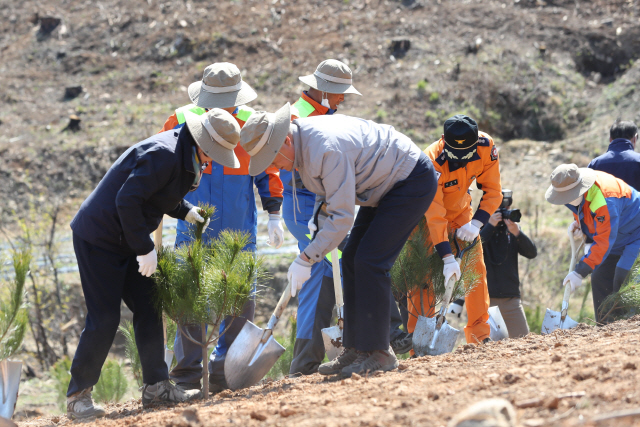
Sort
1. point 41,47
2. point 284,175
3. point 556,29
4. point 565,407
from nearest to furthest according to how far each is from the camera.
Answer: point 565,407 → point 284,175 → point 556,29 → point 41,47

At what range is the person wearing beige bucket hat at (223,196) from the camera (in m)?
3.69

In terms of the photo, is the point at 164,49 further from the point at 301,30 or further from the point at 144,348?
the point at 144,348

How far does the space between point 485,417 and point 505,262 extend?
10.6 feet

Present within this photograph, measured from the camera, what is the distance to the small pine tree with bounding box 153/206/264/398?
3205mm

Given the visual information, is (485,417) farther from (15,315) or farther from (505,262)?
(505,262)

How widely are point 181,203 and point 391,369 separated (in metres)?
1.40

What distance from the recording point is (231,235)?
3354 millimetres

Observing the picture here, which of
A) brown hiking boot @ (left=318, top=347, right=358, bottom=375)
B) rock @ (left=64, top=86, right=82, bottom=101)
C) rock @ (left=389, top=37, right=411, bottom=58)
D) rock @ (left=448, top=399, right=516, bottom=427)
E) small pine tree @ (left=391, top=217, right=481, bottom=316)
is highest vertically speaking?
rock @ (left=389, top=37, right=411, bottom=58)

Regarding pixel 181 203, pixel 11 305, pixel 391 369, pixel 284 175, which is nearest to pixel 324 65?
pixel 284 175

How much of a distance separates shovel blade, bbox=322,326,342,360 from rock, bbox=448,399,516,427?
5.66ft

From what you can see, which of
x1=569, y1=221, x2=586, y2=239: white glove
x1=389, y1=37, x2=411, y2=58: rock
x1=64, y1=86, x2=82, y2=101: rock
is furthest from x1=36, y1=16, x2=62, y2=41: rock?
x1=569, y1=221, x2=586, y2=239: white glove

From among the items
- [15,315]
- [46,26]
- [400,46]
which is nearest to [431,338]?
[15,315]

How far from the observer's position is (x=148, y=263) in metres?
3.06

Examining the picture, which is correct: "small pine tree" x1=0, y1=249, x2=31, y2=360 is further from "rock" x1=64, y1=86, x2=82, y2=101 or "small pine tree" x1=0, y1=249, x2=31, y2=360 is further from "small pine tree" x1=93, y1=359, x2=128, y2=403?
"rock" x1=64, y1=86, x2=82, y2=101
